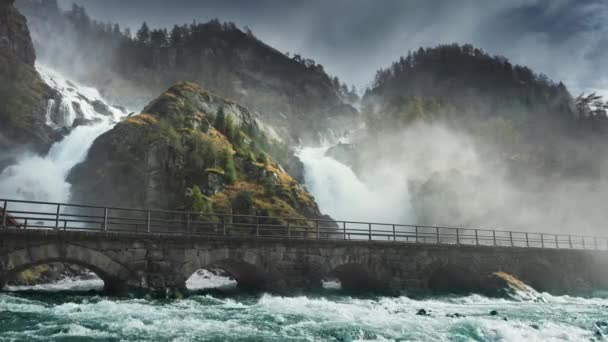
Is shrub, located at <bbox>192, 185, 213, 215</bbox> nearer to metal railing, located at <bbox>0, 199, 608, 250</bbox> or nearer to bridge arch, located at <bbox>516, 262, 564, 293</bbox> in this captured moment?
metal railing, located at <bbox>0, 199, 608, 250</bbox>

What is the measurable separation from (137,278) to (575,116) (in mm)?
140815

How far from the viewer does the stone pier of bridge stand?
18625 millimetres

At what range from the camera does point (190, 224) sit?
3206cm

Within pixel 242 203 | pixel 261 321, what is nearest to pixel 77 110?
pixel 242 203

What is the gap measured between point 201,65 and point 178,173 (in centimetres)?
10263

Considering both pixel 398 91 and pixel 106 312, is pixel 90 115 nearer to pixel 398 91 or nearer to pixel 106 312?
pixel 106 312

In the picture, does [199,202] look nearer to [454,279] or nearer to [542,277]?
[454,279]

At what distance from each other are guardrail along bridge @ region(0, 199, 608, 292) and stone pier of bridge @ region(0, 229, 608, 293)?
5 centimetres

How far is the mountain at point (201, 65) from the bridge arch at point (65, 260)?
11132cm

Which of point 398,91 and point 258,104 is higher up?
point 398,91

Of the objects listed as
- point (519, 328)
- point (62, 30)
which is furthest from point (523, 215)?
point (62, 30)

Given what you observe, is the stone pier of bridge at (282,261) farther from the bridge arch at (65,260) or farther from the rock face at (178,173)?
the rock face at (178,173)

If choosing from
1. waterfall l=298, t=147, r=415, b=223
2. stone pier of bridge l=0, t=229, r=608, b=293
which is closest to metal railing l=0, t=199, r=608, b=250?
stone pier of bridge l=0, t=229, r=608, b=293

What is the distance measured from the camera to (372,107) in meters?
156
